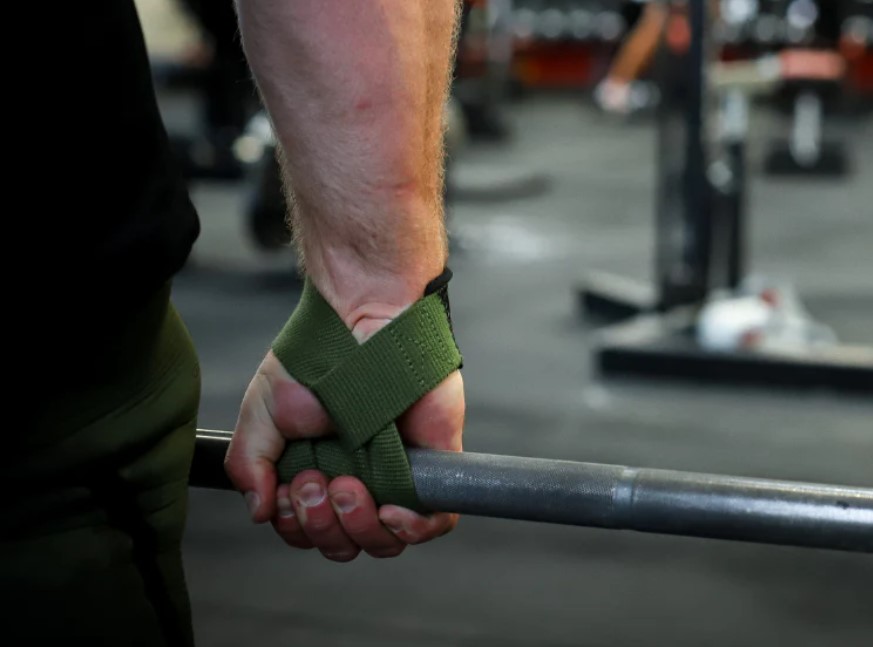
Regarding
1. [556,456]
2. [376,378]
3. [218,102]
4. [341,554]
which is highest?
[376,378]

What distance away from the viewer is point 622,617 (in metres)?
1.80

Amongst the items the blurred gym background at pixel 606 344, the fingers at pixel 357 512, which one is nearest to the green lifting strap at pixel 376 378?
the fingers at pixel 357 512

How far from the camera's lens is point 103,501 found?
2.04 feet

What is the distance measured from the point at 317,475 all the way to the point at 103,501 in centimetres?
12

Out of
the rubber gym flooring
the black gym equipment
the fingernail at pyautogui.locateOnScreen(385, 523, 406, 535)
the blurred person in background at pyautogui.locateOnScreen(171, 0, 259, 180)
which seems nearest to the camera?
the fingernail at pyautogui.locateOnScreen(385, 523, 406, 535)

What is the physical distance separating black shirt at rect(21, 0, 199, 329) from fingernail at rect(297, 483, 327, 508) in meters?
0.15

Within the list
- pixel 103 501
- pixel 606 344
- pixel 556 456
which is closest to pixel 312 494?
pixel 103 501

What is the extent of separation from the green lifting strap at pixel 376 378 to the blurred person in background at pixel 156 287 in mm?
10

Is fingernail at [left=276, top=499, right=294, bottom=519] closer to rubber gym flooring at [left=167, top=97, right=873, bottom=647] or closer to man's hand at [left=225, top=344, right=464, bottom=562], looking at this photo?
man's hand at [left=225, top=344, right=464, bottom=562]

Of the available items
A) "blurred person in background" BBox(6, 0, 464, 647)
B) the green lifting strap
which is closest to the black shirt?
"blurred person in background" BBox(6, 0, 464, 647)

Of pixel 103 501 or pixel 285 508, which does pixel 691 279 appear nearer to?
pixel 285 508

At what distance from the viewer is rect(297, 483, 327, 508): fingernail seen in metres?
0.68

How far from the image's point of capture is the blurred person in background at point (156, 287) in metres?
0.59

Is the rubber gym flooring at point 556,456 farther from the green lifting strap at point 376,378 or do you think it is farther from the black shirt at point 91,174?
the black shirt at point 91,174
